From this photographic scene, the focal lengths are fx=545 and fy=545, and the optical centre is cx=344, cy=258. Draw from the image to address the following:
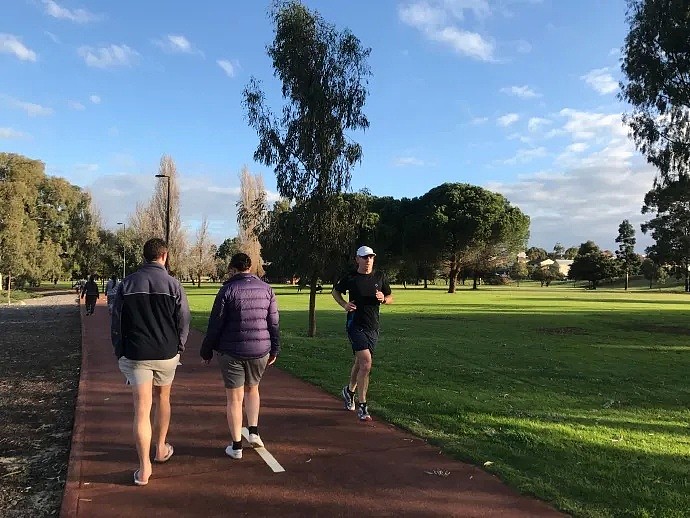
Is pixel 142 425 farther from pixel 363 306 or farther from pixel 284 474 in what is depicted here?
pixel 363 306

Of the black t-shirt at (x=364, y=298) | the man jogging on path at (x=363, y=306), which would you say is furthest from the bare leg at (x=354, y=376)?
the black t-shirt at (x=364, y=298)

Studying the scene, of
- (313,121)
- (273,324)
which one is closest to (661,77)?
(313,121)

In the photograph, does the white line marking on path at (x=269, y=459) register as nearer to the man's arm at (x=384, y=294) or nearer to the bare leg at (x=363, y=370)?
the bare leg at (x=363, y=370)

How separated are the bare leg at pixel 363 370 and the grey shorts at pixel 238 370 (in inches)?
52.9

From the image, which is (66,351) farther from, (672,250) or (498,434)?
(672,250)

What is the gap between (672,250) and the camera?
6425 cm

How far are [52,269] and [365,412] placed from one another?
49.5 m

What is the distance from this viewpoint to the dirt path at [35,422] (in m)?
4.08

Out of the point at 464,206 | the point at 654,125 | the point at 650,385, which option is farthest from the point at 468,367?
the point at 464,206

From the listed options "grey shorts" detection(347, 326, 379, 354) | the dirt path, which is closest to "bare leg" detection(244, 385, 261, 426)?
"grey shorts" detection(347, 326, 379, 354)

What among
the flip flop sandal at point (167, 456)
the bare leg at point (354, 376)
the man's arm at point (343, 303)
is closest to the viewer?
the flip flop sandal at point (167, 456)

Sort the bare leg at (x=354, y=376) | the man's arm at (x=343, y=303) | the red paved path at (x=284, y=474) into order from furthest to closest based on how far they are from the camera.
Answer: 1. the bare leg at (x=354, y=376)
2. the man's arm at (x=343, y=303)
3. the red paved path at (x=284, y=474)

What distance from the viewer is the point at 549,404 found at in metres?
6.92

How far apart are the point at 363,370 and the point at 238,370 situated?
64.1 inches
